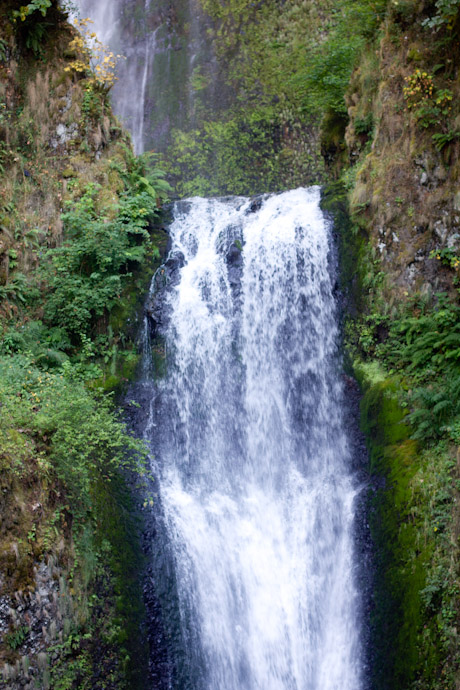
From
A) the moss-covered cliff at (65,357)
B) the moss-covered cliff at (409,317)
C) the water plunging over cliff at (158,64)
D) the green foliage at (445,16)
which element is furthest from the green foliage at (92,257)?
the water plunging over cliff at (158,64)

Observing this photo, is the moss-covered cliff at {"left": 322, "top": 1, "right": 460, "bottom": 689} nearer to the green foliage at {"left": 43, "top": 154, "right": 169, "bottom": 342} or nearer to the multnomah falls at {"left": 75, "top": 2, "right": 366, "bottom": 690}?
the multnomah falls at {"left": 75, "top": 2, "right": 366, "bottom": 690}

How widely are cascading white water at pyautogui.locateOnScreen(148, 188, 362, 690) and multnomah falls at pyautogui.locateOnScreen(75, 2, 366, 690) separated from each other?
0.02 m

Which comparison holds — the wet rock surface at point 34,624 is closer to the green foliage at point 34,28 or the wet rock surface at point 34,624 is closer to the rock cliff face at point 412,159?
the rock cliff face at point 412,159

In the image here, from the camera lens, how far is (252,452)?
9.71m

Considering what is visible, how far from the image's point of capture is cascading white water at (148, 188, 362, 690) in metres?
7.96

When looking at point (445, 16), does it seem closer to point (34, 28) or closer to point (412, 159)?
point (412, 159)

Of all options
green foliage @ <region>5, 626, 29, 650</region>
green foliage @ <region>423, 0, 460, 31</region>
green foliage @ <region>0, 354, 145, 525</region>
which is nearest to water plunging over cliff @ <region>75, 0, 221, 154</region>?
green foliage @ <region>423, 0, 460, 31</region>

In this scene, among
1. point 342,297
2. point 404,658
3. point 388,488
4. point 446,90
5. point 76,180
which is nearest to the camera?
point 404,658

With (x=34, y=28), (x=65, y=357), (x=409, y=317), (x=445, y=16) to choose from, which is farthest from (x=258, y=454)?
(x=34, y=28)

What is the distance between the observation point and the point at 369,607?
7.93m

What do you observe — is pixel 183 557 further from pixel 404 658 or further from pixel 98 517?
pixel 404 658

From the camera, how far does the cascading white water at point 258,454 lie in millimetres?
7961

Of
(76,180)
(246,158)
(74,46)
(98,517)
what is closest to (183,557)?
(98,517)

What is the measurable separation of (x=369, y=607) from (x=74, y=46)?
12.5m
